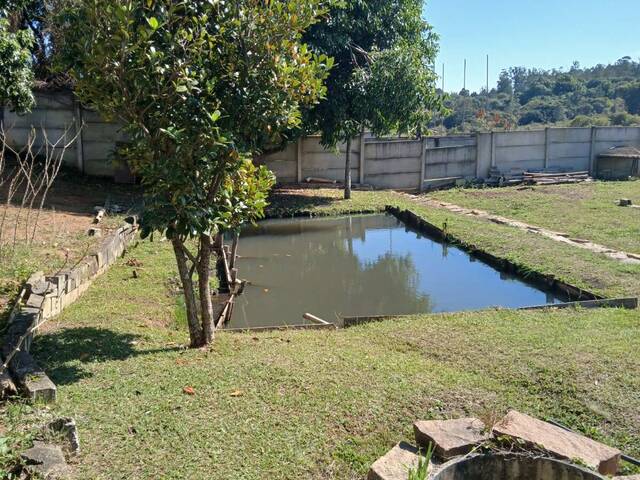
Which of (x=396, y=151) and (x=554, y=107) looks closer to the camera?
(x=396, y=151)

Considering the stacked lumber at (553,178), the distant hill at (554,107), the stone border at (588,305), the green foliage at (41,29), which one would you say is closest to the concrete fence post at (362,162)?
the stacked lumber at (553,178)

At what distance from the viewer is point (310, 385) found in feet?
14.3

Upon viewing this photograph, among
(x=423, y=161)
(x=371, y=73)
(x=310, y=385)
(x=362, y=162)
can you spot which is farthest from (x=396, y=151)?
(x=310, y=385)

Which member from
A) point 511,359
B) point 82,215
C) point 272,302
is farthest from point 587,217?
point 82,215

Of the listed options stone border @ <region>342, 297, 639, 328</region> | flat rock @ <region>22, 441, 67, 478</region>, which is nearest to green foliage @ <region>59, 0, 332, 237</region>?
flat rock @ <region>22, 441, 67, 478</region>

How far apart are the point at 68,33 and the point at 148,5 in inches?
31.0

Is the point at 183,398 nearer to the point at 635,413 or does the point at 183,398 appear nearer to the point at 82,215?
the point at 635,413

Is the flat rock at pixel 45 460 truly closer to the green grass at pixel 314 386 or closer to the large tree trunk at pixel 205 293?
the green grass at pixel 314 386

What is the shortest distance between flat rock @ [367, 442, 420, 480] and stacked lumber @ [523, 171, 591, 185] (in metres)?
16.6

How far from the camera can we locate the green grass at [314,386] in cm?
355

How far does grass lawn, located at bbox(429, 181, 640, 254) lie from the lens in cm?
1108

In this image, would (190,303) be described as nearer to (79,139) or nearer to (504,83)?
(79,139)

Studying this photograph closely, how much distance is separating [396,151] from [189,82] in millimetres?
13557

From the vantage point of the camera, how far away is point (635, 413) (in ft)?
13.5
